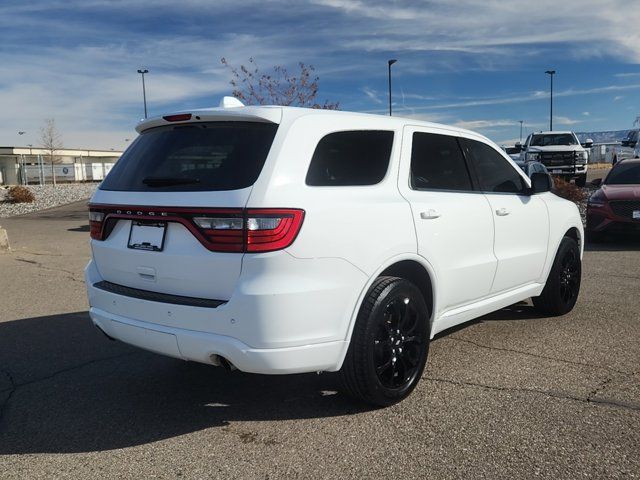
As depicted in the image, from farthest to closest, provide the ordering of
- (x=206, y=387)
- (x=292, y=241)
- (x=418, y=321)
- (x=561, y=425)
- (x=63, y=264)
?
(x=63, y=264)
(x=206, y=387)
(x=418, y=321)
(x=561, y=425)
(x=292, y=241)

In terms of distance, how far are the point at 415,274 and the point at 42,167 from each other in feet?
156

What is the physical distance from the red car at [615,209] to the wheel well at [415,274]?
7.57 meters

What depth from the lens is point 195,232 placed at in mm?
3195

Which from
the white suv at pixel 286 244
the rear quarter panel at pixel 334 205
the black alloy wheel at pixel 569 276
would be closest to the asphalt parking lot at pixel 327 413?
the black alloy wheel at pixel 569 276

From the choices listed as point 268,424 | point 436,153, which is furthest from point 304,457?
point 436,153

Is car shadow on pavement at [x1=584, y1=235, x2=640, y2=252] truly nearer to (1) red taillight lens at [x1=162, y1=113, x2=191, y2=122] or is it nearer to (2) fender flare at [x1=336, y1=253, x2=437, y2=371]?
(2) fender flare at [x1=336, y1=253, x2=437, y2=371]

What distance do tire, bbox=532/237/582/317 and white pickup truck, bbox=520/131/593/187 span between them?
15.9m

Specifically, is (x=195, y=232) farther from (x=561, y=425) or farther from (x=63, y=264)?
(x=63, y=264)

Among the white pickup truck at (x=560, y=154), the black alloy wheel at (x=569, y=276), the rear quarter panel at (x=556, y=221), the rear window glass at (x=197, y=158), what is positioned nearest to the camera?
the rear window glass at (x=197, y=158)

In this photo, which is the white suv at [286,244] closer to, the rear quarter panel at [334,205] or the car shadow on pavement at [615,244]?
the rear quarter panel at [334,205]

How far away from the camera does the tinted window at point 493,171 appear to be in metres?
4.76

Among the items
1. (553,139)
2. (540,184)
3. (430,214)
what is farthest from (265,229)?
(553,139)

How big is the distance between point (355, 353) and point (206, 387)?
1.30 meters

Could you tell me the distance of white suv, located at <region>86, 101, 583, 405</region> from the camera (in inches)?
122
